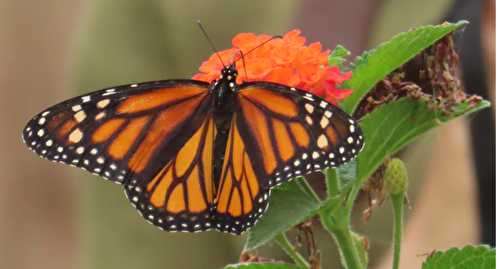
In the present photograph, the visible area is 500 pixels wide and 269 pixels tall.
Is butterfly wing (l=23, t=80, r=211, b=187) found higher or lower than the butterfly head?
lower

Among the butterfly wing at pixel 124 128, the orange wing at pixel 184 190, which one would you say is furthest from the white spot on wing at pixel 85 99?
the orange wing at pixel 184 190

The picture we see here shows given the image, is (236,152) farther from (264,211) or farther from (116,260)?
(116,260)

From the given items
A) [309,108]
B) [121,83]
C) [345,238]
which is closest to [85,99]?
[309,108]

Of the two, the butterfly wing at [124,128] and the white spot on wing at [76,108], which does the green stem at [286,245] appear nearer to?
the butterfly wing at [124,128]

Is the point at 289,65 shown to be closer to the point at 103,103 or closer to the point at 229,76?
the point at 229,76

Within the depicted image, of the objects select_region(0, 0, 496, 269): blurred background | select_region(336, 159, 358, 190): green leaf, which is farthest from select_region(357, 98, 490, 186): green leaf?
select_region(0, 0, 496, 269): blurred background

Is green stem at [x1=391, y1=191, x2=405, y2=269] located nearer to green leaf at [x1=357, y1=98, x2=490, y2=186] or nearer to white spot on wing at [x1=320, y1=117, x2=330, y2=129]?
green leaf at [x1=357, y1=98, x2=490, y2=186]
